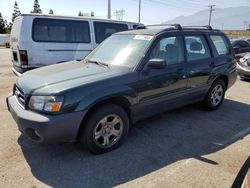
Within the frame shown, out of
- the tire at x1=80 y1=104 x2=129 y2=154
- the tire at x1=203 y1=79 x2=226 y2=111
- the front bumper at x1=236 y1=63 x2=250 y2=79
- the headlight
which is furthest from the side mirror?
the front bumper at x1=236 y1=63 x2=250 y2=79

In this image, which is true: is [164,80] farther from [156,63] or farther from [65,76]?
[65,76]

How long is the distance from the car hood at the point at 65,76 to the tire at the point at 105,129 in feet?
1.47

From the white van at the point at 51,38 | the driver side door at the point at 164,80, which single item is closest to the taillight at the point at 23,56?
the white van at the point at 51,38

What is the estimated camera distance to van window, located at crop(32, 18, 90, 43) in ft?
21.1

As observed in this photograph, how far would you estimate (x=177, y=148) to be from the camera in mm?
3777

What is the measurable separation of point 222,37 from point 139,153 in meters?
3.54

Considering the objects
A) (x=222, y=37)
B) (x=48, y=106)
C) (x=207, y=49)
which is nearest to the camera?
(x=48, y=106)

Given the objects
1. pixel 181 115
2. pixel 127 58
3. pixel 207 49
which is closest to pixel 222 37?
pixel 207 49

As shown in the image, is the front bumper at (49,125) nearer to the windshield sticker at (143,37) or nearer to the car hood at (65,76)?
the car hood at (65,76)

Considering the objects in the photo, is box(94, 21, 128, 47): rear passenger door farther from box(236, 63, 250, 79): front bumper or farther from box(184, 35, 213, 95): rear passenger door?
box(236, 63, 250, 79): front bumper

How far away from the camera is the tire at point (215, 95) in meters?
5.36

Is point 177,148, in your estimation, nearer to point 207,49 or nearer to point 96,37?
point 207,49

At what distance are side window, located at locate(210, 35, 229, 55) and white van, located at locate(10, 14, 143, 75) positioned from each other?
11.2 feet

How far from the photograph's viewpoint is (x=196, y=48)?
16.0 feet
